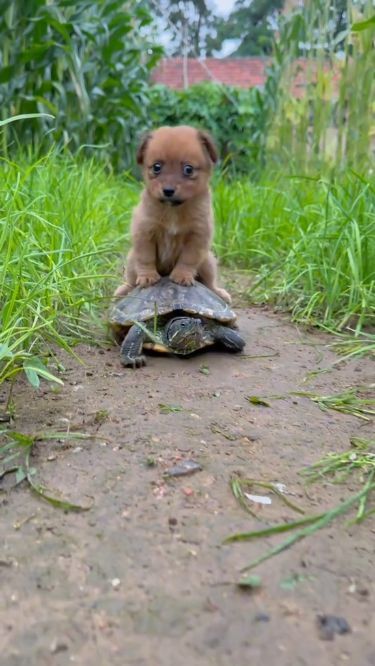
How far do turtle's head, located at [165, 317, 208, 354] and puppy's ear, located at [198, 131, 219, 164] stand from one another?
0.69 m

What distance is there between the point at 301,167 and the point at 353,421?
3493 millimetres

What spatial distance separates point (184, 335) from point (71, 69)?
3.42 metres

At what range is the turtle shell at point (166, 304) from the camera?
226 cm

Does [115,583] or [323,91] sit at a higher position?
[323,91]

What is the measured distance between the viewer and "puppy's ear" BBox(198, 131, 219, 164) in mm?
2486

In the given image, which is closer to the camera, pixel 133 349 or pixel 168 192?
pixel 133 349

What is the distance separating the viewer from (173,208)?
2447 millimetres

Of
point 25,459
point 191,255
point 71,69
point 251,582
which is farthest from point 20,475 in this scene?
point 71,69

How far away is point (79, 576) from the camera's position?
3.57 ft

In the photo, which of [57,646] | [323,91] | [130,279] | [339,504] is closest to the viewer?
[57,646]

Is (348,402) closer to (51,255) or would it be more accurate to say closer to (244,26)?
(51,255)

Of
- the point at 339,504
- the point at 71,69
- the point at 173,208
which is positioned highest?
the point at 71,69

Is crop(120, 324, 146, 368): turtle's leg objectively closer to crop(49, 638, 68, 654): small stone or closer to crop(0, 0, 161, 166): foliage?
crop(49, 638, 68, 654): small stone

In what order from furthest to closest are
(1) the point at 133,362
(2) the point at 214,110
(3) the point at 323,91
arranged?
1. (2) the point at 214,110
2. (3) the point at 323,91
3. (1) the point at 133,362
